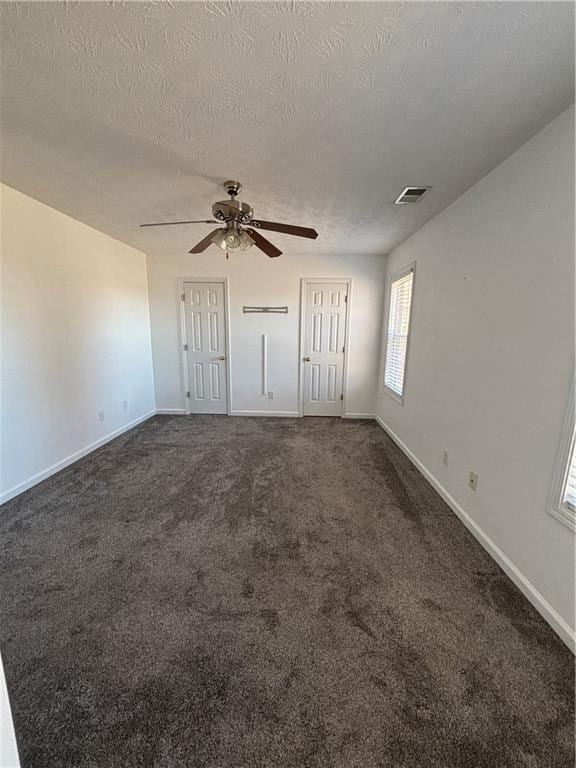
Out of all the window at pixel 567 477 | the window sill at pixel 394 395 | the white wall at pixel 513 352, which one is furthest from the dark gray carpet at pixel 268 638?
the window sill at pixel 394 395

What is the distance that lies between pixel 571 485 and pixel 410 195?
225cm

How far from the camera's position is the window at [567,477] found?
142 centimetres

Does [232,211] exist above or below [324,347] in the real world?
above

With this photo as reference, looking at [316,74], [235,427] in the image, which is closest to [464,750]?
[316,74]

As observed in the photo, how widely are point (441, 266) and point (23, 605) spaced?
3711 millimetres

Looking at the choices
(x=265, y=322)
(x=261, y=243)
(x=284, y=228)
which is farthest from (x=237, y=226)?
(x=265, y=322)

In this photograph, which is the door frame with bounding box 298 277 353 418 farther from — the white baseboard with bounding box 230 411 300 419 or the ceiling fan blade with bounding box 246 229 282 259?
the ceiling fan blade with bounding box 246 229 282 259

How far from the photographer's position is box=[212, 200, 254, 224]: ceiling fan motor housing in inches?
82.8

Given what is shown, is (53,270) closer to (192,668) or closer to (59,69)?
(59,69)

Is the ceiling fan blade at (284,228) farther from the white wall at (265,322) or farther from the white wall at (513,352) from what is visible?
the white wall at (265,322)

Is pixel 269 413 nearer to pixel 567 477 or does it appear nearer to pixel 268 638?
pixel 268 638

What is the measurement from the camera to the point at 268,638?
4.59 ft

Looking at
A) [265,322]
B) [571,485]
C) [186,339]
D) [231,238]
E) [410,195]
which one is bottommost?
[571,485]

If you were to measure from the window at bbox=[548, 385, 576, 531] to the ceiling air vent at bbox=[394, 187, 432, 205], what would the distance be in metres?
1.81
